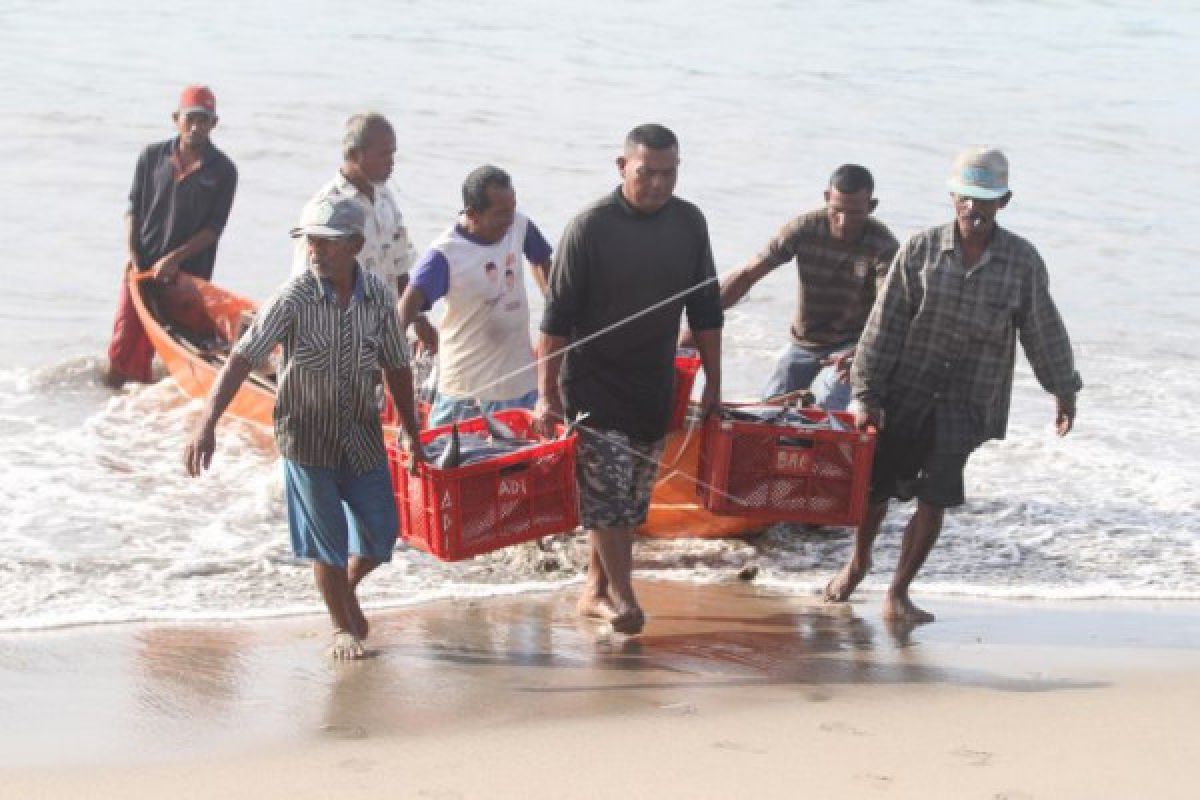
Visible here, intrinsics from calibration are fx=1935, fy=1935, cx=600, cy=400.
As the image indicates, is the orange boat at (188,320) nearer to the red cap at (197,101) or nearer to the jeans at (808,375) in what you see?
the red cap at (197,101)

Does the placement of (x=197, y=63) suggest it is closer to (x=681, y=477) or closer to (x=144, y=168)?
(x=144, y=168)

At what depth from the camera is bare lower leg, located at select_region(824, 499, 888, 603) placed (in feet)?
25.5

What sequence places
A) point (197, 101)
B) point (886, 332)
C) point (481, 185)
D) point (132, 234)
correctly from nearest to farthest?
point (886, 332)
point (481, 185)
point (197, 101)
point (132, 234)

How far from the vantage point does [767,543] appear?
920cm

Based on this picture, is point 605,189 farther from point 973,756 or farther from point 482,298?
point 973,756

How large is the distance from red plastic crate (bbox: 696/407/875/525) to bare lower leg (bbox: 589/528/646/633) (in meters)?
0.47

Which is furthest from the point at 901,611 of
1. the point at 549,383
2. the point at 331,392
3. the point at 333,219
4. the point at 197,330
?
the point at 197,330

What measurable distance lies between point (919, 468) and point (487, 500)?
176cm

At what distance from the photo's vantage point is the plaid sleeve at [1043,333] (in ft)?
23.3

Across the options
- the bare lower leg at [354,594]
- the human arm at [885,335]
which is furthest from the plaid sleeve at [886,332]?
the bare lower leg at [354,594]

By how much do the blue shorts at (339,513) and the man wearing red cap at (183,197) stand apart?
545 centimetres

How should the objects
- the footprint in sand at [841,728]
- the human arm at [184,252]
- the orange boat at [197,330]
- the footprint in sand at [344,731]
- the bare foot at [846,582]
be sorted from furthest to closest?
1. the human arm at [184,252]
2. the orange boat at [197,330]
3. the bare foot at [846,582]
4. the footprint in sand at [841,728]
5. the footprint in sand at [344,731]

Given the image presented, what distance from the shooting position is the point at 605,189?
2080 cm

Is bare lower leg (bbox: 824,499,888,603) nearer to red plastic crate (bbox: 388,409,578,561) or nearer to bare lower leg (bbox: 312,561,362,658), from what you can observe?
red plastic crate (bbox: 388,409,578,561)
